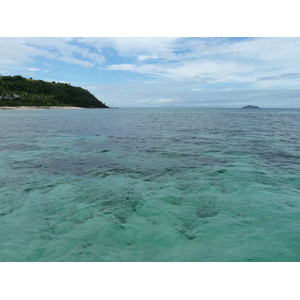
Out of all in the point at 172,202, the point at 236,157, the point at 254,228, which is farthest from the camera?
the point at 236,157

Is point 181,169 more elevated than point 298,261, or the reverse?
point 181,169

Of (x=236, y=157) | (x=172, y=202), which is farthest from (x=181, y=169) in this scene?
(x=236, y=157)

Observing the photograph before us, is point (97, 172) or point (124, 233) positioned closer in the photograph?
point (124, 233)

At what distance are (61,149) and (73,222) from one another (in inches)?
492

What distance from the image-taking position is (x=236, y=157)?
15867 millimetres

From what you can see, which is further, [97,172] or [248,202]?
[97,172]

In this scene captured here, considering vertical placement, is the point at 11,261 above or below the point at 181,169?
below

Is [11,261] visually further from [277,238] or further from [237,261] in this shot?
[277,238]

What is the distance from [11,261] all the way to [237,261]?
595cm

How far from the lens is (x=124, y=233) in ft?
22.2
